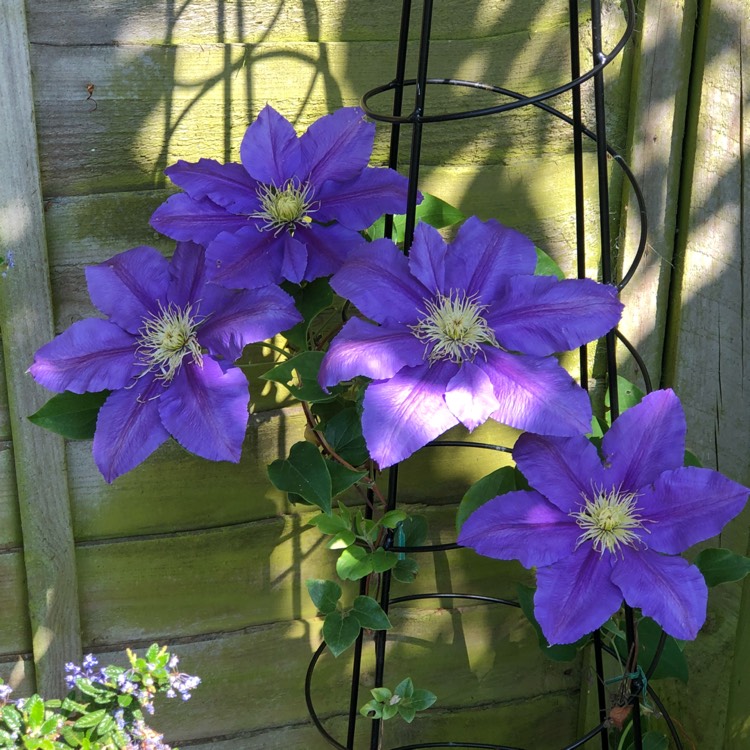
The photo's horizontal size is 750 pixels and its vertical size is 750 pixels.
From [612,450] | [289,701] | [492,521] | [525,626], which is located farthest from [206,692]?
[612,450]

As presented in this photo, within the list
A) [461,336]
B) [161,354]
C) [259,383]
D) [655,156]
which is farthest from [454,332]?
[655,156]

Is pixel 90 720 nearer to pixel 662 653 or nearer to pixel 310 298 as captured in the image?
pixel 310 298

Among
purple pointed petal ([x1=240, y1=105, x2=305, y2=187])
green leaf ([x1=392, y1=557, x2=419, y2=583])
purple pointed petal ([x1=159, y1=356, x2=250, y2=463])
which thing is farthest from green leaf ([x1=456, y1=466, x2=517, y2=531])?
purple pointed petal ([x1=240, y1=105, x2=305, y2=187])

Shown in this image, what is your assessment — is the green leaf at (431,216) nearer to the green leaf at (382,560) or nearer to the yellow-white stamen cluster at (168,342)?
the yellow-white stamen cluster at (168,342)

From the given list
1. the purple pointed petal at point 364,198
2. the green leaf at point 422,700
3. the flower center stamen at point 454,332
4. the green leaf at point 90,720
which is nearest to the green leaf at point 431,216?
the purple pointed petal at point 364,198

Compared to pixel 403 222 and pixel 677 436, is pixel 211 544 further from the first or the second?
pixel 677 436

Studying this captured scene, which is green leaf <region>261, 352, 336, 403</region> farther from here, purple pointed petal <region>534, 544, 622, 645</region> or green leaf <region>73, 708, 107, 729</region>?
green leaf <region>73, 708, 107, 729</region>
